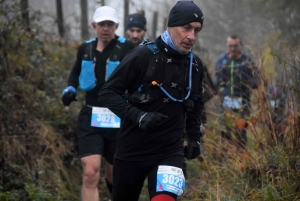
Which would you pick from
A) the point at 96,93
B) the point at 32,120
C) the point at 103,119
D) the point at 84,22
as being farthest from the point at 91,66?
the point at 84,22

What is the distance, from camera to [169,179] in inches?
182

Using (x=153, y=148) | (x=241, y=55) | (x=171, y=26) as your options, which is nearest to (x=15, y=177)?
(x=153, y=148)

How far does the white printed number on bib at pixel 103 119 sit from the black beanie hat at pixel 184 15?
182cm

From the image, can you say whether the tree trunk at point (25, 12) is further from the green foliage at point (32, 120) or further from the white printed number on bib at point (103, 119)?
the white printed number on bib at point (103, 119)

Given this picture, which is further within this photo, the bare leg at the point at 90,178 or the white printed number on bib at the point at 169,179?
the bare leg at the point at 90,178

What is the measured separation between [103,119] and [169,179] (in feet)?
6.23

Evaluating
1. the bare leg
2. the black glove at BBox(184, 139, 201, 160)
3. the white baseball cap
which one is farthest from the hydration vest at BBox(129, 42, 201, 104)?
the white baseball cap

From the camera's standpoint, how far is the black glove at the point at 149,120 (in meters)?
4.39

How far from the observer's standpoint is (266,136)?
7004 millimetres

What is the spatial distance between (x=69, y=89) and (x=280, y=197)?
8.41 ft

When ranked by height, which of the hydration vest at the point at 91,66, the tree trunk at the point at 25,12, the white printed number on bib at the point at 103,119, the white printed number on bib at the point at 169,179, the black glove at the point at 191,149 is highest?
the tree trunk at the point at 25,12

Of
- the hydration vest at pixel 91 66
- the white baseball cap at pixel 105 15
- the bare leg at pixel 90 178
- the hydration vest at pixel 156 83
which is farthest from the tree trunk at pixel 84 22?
the hydration vest at pixel 156 83

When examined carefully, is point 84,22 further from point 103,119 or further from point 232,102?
point 103,119

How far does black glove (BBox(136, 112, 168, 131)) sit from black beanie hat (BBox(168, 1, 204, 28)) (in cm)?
80
